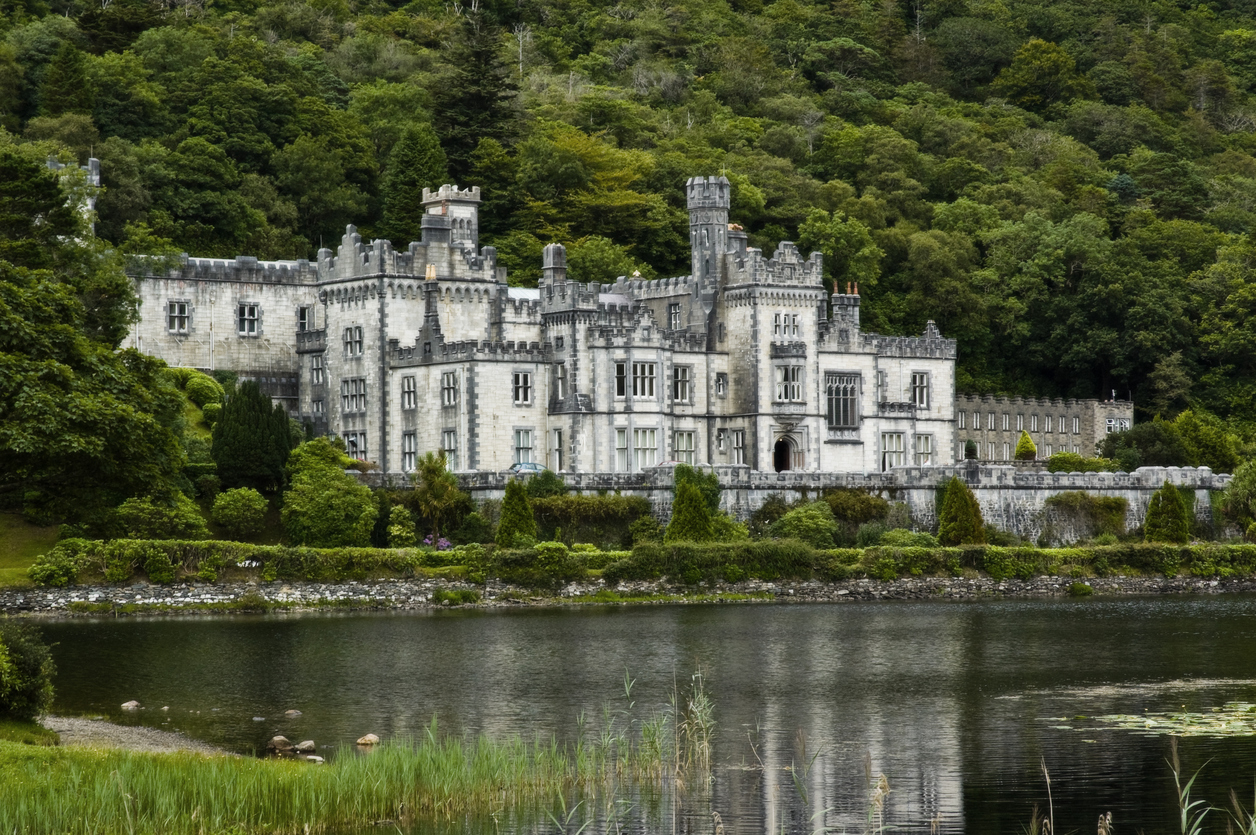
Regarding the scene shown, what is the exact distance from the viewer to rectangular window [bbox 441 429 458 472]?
7888 cm

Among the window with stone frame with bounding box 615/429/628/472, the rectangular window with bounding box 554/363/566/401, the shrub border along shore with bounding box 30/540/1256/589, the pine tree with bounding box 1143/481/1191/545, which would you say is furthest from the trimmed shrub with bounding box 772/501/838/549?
the pine tree with bounding box 1143/481/1191/545

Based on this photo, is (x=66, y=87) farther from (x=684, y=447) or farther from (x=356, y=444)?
(x=684, y=447)

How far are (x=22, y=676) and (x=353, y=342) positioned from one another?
49.6 m

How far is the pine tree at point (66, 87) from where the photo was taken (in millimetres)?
101188

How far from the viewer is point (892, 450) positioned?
90438 mm

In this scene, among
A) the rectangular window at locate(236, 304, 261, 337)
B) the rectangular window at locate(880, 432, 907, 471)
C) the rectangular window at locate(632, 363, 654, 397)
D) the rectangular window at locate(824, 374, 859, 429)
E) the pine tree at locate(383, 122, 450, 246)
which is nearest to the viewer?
the rectangular window at locate(632, 363, 654, 397)

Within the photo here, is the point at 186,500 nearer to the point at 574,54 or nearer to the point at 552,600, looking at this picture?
the point at 552,600

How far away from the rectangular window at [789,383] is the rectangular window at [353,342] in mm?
17733

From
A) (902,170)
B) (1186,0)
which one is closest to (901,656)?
(902,170)

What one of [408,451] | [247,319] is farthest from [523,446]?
[247,319]

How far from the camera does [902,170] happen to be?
124250mm

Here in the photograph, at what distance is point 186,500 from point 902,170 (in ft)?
221

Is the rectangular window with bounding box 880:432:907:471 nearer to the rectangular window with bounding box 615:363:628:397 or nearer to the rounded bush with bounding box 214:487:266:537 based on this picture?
the rectangular window with bounding box 615:363:628:397

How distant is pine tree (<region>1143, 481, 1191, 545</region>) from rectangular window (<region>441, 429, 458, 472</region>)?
27452 millimetres
